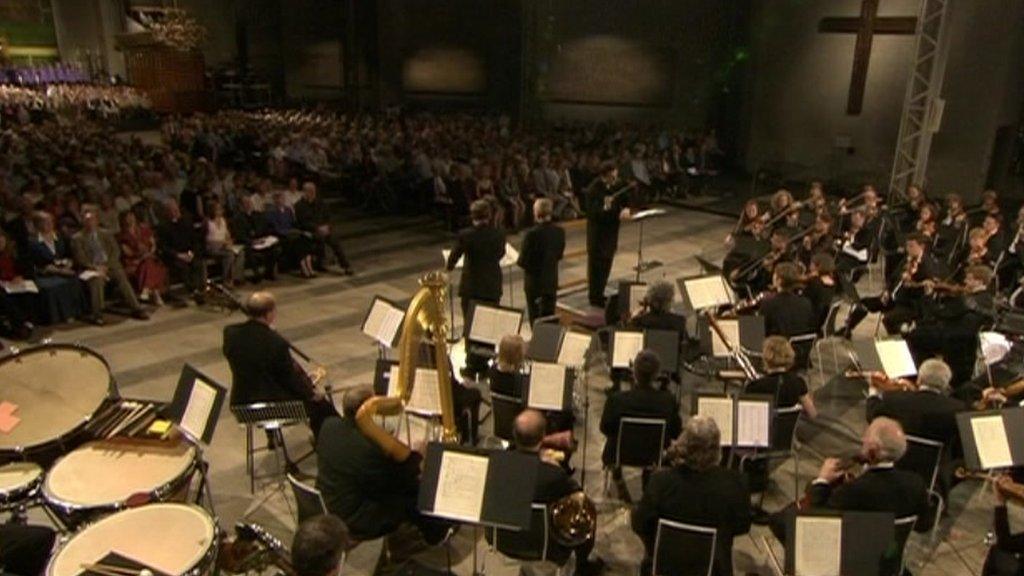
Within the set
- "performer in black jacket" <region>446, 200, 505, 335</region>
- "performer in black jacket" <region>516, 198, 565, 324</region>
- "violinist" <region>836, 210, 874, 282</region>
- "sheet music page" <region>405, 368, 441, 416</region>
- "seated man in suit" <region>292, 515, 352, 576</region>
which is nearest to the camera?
"seated man in suit" <region>292, 515, 352, 576</region>

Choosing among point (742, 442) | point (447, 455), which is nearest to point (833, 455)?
point (742, 442)

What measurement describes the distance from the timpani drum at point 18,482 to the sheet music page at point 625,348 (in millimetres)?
3643

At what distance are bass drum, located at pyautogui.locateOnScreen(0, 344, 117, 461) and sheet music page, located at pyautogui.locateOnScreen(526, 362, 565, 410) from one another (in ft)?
8.35

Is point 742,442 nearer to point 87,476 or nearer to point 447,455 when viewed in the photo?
point 447,455

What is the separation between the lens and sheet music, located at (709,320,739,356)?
571 centimetres

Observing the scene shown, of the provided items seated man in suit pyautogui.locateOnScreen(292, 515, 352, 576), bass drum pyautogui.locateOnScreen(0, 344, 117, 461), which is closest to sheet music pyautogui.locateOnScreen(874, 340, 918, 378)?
seated man in suit pyautogui.locateOnScreen(292, 515, 352, 576)

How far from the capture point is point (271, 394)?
16.0ft

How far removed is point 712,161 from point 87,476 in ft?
50.4

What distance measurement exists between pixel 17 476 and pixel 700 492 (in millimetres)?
3556

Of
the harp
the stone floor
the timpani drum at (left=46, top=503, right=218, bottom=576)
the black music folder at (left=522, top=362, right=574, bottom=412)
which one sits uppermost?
the harp

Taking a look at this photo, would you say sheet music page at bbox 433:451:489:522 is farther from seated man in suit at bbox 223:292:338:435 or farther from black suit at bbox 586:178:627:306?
black suit at bbox 586:178:627:306

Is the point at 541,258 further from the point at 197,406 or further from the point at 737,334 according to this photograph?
the point at 197,406

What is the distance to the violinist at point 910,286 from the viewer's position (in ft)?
23.8

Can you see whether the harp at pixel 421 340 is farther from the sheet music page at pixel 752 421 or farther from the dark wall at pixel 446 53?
the dark wall at pixel 446 53
